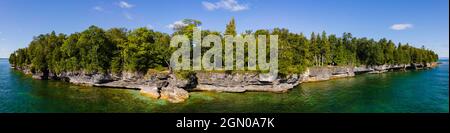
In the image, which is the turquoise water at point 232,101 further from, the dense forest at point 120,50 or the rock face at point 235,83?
the dense forest at point 120,50

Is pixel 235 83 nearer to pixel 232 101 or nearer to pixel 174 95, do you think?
pixel 232 101

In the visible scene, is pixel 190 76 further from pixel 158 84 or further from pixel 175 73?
pixel 158 84

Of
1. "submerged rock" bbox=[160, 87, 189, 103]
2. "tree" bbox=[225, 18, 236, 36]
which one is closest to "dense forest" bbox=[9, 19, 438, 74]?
"tree" bbox=[225, 18, 236, 36]

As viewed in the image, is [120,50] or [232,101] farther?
[120,50]

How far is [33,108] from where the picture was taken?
29.3m

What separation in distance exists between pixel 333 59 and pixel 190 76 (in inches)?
1758

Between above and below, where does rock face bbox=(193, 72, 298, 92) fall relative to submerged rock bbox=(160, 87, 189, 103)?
above

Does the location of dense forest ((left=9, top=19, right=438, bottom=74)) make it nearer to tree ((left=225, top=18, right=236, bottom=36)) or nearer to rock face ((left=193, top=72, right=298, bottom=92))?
tree ((left=225, top=18, right=236, bottom=36))

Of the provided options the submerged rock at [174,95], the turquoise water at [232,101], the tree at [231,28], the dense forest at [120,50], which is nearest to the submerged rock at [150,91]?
the submerged rock at [174,95]

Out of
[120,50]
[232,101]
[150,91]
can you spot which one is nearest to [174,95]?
[150,91]

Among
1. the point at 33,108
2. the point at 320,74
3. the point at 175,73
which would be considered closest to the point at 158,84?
the point at 175,73

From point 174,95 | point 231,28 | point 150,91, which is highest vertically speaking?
point 231,28

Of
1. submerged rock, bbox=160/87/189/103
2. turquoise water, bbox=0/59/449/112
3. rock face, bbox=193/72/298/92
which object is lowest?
turquoise water, bbox=0/59/449/112

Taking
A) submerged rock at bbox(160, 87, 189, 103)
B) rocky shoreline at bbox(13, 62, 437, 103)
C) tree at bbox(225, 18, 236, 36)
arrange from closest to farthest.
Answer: submerged rock at bbox(160, 87, 189, 103) → rocky shoreline at bbox(13, 62, 437, 103) → tree at bbox(225, 18, 236, 36)
